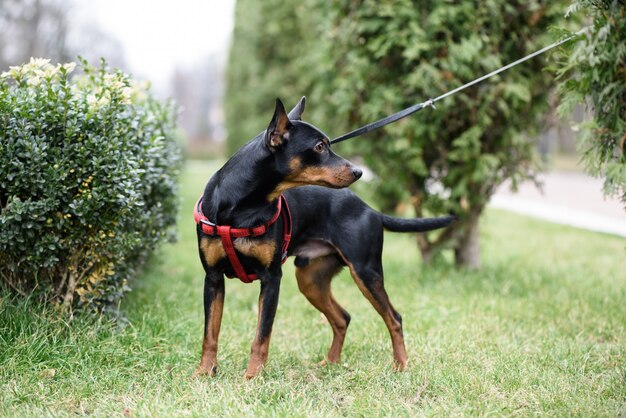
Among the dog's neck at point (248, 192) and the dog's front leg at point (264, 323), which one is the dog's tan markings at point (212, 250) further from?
the dog's front leg at point (264, 323)

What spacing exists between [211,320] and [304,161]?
3.48 ft

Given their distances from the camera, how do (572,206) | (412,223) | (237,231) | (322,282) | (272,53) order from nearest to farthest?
(237,231)
(322,282)
(412,223)
(572,206)
(272,53)

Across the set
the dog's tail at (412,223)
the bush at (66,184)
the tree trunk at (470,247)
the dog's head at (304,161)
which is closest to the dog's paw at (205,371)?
the bush at (66,184)

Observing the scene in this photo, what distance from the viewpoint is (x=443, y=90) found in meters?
6.05

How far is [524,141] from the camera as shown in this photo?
6.51m

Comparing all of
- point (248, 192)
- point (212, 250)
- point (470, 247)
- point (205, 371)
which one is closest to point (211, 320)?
point (205, 371)

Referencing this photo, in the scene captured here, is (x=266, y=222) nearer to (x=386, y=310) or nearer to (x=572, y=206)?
(x=386, y=310)

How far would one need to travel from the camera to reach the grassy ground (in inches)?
118

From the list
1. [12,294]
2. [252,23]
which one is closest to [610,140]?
[12,294]

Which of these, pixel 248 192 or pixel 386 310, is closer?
pixel 248 192

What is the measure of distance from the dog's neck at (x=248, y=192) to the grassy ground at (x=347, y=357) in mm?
896

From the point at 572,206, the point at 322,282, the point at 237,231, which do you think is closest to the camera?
the point at 237,231

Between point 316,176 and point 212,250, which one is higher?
point 316,176

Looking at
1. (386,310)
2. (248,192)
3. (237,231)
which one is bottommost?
(386,310)
